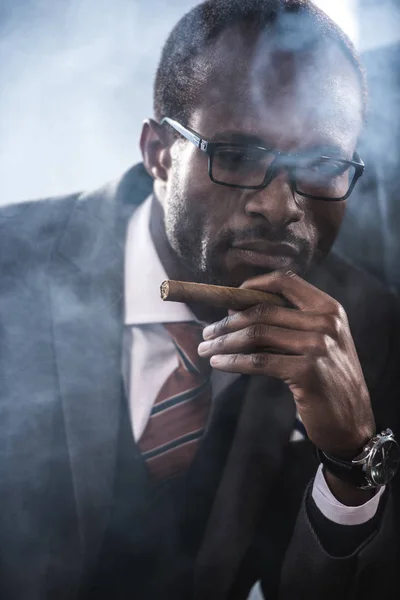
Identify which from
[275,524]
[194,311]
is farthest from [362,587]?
[194,311]

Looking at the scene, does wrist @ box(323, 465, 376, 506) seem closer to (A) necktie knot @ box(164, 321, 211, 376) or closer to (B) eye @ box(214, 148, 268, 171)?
(A) necktie knot @ box(164, 321, 211, 376)

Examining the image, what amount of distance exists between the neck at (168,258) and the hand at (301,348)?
21.6 inches

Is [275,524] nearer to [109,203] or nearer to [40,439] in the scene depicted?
[40,439]

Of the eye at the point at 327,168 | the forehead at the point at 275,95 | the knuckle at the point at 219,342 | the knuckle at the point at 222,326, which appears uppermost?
the forehead at the point at 275,95

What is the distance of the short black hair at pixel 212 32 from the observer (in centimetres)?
173

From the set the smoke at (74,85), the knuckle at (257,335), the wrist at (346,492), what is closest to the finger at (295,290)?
the knuckle at (257,335)

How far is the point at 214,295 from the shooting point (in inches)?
47.9

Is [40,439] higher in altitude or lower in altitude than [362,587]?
higher

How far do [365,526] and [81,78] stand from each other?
5.87 ft

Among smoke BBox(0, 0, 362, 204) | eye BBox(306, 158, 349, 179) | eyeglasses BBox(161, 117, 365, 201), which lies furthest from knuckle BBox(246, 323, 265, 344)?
smoke BBox(0, 0, 362, 204)

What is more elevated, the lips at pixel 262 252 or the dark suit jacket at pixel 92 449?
the lips at pixel 262 252

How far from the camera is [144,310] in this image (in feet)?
6.19

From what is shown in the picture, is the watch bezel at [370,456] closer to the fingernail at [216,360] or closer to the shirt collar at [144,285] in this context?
the fingernail at [216,360]

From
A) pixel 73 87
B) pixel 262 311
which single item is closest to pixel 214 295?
pixel 262 311
